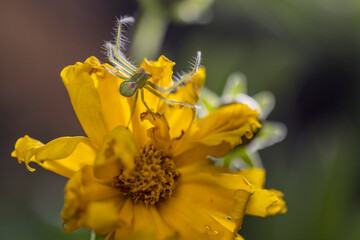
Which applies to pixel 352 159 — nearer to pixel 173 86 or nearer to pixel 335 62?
pixel 335 62

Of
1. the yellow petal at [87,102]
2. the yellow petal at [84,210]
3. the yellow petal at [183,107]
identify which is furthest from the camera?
the yellow petal at [183,107]

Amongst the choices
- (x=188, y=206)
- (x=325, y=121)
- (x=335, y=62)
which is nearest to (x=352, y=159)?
(x=325, y=121)

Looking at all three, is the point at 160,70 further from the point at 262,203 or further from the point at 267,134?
the point at 267,134

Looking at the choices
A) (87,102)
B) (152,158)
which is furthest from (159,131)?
(87,102)

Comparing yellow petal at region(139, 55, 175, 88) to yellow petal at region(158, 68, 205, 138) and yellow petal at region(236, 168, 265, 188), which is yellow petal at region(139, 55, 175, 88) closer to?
yellow petal at region(158, 68, 205, 138)

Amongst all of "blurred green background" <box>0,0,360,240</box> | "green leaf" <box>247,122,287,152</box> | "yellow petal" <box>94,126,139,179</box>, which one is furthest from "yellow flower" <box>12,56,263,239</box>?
"blurred green background" <box>0,0,360,240</box>

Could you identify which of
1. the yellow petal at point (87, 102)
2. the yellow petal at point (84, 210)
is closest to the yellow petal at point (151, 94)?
the yellow petal at point (87, 102)

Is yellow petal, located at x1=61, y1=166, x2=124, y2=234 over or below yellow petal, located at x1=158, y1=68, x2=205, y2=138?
below

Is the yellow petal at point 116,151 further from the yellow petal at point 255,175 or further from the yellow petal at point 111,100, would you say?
the yellow petal at point 255,175
